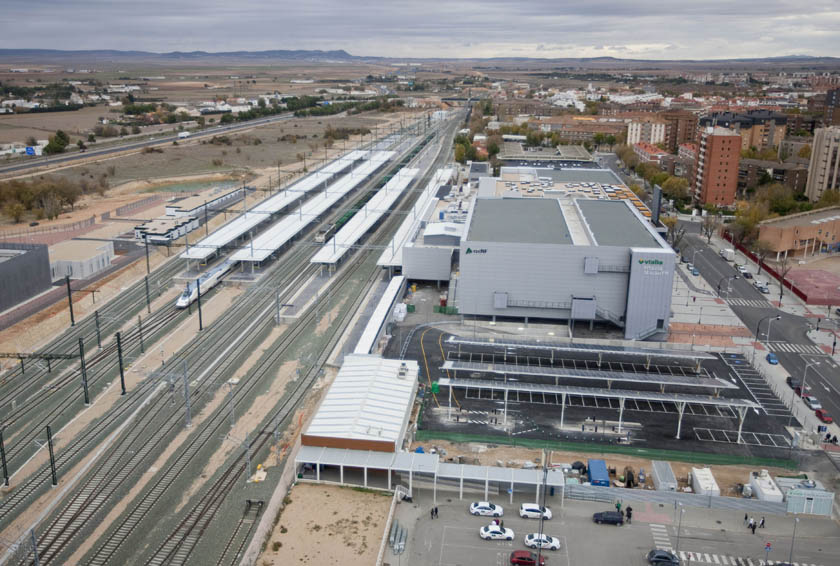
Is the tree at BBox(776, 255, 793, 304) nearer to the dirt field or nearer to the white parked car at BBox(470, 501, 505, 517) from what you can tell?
the white parked car at BBox(470, 501, 505, 517)

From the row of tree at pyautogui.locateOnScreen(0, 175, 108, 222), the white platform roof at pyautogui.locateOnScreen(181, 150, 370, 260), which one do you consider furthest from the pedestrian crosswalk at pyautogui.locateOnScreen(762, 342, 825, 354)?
the row of tree at pyautogui.locateOnScreen(0, 175, 108, 222)

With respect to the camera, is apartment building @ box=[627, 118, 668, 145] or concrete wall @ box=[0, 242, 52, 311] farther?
apartment building @ box=[627, 118, 668, 145]

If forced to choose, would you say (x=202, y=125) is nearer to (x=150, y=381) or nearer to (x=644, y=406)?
(x=150, y=381)

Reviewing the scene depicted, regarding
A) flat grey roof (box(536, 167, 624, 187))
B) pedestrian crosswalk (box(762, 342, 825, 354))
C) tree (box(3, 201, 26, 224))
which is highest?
flat grey roof (box(536, 167, 624, 187))

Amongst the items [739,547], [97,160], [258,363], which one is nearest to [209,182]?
[97,160]

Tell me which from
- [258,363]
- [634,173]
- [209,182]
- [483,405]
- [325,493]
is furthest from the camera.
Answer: [634,173]

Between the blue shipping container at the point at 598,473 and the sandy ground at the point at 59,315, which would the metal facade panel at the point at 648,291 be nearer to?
the blue shipping container at the point at 598,473
